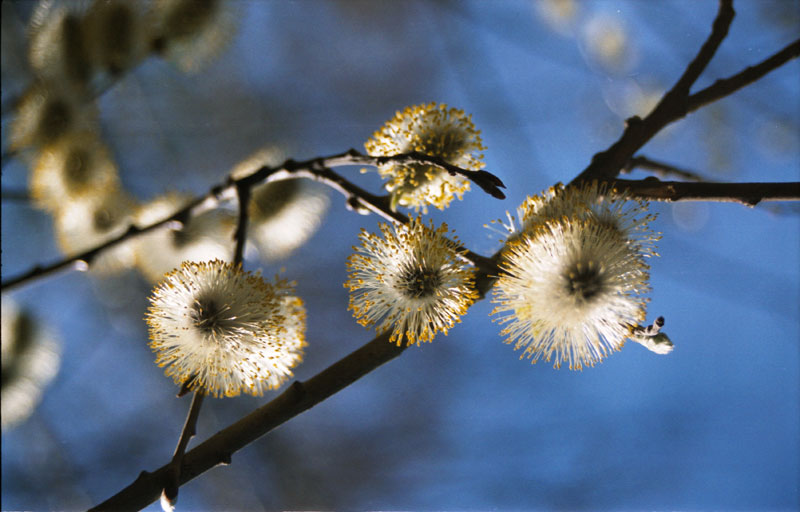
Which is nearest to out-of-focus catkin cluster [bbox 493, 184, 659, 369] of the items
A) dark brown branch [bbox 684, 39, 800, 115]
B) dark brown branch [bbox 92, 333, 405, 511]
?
dark brown branch [bbox 92, 333, 405, 511]

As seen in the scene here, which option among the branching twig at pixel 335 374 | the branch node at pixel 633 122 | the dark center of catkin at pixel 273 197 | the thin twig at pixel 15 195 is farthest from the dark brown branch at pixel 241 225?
the thin twig at pixel 15 195

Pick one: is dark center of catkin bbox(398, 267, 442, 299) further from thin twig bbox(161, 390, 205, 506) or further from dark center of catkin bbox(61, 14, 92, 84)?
dark center of catkin bbox(61, 14, 92, 84)

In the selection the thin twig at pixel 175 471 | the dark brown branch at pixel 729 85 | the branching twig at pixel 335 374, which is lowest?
the thin twig at pixel 175 471

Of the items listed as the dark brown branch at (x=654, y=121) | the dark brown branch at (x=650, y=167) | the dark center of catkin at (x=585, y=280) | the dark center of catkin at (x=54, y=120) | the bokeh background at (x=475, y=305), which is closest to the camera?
the dark center of catkin at (x=585, y=280)

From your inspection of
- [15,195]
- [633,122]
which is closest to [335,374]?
[633,122]

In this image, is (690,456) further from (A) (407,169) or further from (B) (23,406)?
(B) (23,406)

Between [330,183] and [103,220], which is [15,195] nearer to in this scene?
[103,220]

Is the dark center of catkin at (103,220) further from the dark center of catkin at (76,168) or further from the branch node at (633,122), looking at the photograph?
the branch node at (633,122)
